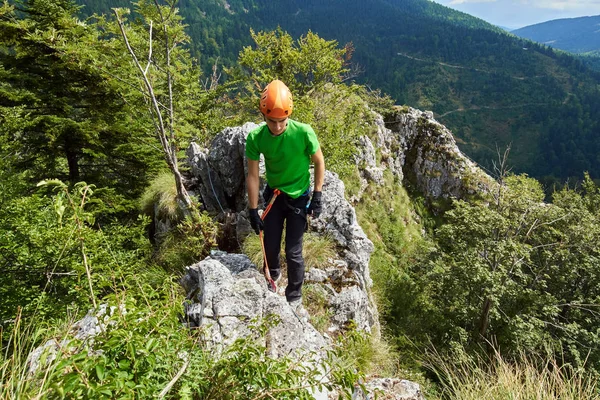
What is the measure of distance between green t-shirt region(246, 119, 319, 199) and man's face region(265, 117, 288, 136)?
0.08 metres

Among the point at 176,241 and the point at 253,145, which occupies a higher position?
the point at 253,145

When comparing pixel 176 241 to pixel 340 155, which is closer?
pixel 176 241

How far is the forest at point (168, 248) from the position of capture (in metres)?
1.71

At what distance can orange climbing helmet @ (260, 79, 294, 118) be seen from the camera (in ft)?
10.8

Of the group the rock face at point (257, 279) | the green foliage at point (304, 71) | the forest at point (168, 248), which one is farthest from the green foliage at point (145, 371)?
the green foliage at point (304, 71)

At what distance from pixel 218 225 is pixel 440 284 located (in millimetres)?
10411

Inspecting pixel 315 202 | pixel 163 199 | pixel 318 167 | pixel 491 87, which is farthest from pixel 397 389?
pixel 491 87

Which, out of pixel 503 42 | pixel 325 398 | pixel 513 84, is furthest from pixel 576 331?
pixel 503 42

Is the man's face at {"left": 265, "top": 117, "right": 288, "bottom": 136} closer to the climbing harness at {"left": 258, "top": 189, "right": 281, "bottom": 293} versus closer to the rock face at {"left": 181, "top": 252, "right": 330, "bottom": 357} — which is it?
the climbing harness at {"left": 258, "top": 189, "right": 281, "bottom": 293}

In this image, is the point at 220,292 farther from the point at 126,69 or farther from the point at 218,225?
the point at 126,69

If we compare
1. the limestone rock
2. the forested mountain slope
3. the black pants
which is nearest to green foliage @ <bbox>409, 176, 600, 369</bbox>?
the limestone rock

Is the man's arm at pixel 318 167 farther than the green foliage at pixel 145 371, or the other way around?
the man's arm at pixel 318 167

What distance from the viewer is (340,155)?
11.7 m

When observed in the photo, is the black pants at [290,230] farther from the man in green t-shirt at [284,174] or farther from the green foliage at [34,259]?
the green foliage at [34,259]
